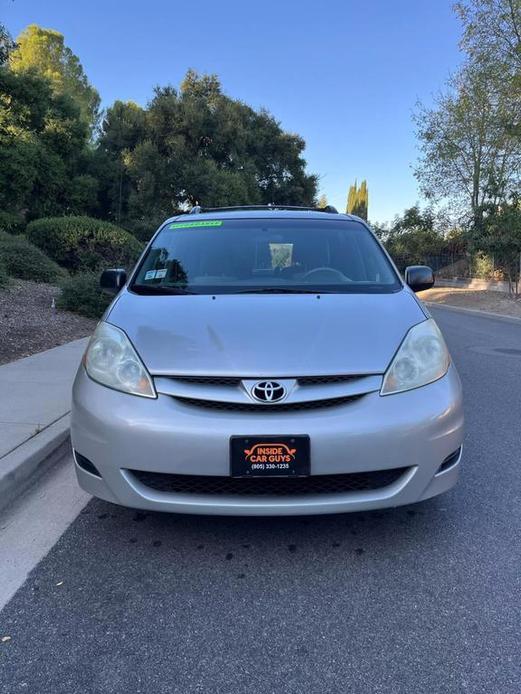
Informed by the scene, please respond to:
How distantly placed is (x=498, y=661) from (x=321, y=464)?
0.96m

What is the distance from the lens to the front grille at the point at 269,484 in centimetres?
260

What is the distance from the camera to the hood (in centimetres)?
267

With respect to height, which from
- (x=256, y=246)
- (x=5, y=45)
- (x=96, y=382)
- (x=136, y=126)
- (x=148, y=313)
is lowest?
(x=96, y=382)

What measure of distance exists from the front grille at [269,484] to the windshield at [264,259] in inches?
49.9

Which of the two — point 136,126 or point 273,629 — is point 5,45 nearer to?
point 273,629

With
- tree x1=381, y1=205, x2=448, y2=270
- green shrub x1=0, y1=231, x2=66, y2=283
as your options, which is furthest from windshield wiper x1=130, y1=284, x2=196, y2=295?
tree x1=381, y1=205, x2=448, y2=270

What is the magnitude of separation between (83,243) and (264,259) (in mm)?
11441

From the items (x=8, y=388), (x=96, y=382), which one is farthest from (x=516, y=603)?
(x=8, y=388)

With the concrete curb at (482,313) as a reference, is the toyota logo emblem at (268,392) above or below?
above

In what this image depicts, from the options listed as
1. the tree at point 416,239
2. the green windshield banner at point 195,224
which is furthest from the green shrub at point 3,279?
the tree at point 416,239

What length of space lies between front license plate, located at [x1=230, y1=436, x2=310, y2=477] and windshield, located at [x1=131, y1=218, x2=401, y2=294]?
126 centimetres

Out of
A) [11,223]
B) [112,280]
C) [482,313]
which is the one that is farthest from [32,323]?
[482,313]

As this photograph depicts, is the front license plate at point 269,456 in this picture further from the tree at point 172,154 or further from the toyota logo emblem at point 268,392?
the tree at point 172,154

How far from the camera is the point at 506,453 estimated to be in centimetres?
433
